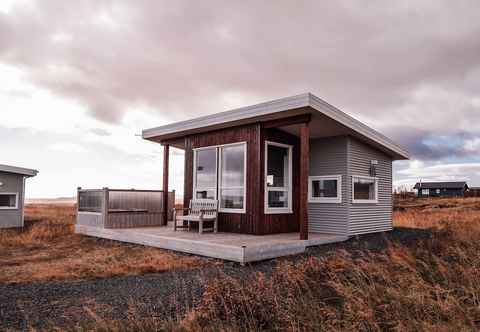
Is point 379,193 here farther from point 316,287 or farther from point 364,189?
point 316,287

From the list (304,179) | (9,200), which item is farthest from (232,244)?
(9,200)

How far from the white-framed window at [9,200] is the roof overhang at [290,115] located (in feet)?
25.8

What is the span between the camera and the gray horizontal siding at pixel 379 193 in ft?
29.6

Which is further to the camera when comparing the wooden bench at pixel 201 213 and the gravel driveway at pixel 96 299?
the wooden bench at pixel 201 213

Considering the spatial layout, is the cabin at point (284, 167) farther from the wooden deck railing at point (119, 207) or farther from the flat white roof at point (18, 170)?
the flat white roof at point (18, 170)

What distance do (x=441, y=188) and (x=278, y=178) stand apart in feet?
187

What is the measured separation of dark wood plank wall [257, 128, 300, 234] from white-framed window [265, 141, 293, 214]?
4.9 inches

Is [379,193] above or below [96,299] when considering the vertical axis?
above

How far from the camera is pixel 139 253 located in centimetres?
709

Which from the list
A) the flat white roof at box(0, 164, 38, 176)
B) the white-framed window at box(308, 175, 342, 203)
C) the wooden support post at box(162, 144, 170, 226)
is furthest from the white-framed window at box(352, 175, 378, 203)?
the flat white roof at box(0, 164, 38, 176)

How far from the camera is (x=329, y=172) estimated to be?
9164 mm

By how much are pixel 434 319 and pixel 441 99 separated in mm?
10907

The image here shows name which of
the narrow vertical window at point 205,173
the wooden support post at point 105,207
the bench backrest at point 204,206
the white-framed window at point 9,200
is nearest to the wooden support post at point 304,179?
the bench backrest at point 204,206

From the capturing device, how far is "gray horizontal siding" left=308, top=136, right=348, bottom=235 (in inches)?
348
